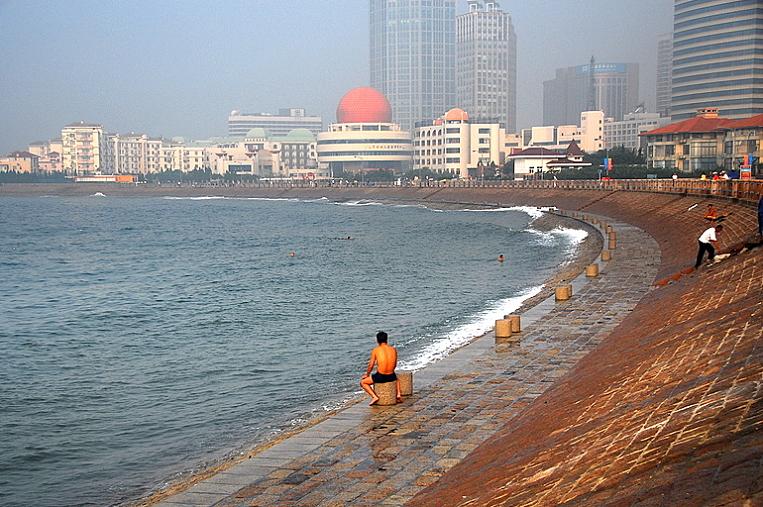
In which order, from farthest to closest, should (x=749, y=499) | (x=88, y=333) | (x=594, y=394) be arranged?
1. (x=88, y=333)
2. (x=594, y=394)
3. (x=749, y=499)

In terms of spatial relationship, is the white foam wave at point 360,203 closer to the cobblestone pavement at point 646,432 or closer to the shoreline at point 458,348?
the shoreline at point 458,348

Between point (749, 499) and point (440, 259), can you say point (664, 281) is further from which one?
point (440, 259)

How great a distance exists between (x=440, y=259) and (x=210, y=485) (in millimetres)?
43443

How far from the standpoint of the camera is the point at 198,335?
1153 inches

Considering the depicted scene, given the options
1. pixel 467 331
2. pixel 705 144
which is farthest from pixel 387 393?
pixel 705 144

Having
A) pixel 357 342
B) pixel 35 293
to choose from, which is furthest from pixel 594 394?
pixel 35 293

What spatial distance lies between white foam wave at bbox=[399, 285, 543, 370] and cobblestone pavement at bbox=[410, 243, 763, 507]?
520 cm

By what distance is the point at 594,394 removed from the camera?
45.1ft

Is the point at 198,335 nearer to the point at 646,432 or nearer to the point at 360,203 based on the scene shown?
the point at 646,432

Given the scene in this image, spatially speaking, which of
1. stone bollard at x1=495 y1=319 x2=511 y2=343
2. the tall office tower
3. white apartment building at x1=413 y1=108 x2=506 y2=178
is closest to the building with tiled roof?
the tall office tower

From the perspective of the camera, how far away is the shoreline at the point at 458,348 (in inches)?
516

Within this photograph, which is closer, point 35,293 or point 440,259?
point 35,293

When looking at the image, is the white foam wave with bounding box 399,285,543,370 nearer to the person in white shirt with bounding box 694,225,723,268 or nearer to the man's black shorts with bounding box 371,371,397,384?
the man's black shorts with bounding box 371,371,397,384

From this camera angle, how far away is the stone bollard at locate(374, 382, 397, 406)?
618 inches
